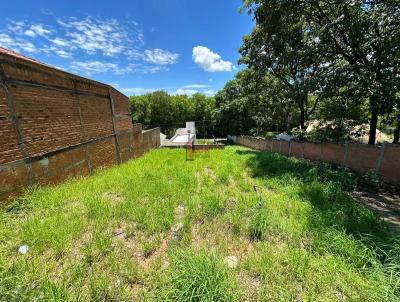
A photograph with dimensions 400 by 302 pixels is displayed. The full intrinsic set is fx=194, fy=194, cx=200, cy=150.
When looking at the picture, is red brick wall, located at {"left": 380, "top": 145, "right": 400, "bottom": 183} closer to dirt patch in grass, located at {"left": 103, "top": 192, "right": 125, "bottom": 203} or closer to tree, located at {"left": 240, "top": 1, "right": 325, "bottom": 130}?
tree, located at {"left": 240, "top": 1, "right": 325, "bottom": 130}

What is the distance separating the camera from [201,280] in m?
1.91

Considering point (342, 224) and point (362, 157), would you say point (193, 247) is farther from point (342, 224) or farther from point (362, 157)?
point (362, 157)

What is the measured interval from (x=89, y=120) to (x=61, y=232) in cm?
475

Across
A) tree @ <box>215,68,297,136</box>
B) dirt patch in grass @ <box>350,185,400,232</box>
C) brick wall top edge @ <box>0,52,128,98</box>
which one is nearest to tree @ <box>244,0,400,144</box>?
dirt patch in grass @ <box>350,185,400,232</box>

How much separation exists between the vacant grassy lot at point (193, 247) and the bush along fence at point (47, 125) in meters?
0.61

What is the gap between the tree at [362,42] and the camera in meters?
5.36

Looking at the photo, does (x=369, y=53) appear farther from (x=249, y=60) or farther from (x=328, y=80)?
(x=249, y=60)

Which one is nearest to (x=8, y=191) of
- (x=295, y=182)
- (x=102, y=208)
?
(x=102, y=208)

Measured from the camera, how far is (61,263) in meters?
2.26

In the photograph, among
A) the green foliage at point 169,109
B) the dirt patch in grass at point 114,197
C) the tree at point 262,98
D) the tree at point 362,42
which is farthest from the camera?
the green foliage at point 169,109

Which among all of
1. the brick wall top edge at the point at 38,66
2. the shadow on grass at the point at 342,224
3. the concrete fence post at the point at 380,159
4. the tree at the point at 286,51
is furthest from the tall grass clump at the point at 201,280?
the tree at the point at 286,51

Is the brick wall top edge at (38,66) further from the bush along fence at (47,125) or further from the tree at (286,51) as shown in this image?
the tree at (286,51)

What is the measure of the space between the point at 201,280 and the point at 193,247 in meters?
0.74

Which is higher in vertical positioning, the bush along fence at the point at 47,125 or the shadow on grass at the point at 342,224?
the bush along fence at the point at 47,125
